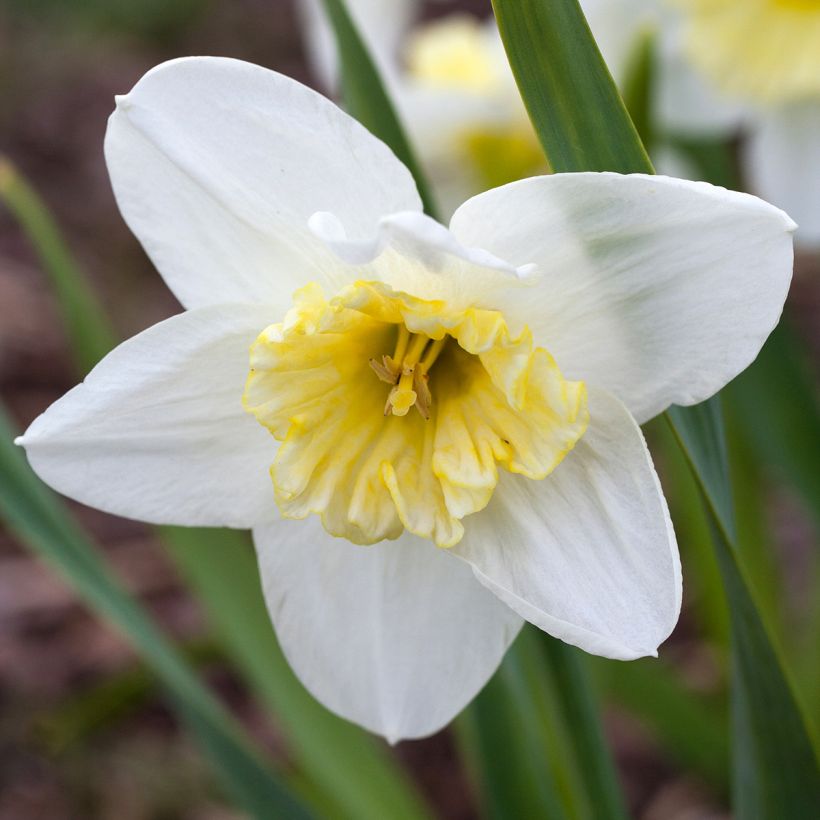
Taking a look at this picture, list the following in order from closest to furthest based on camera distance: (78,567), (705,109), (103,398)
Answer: (103,398)
(78,567)
(705,109)

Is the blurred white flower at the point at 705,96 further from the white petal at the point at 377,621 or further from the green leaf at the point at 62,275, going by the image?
the white petal at the point at 377,621

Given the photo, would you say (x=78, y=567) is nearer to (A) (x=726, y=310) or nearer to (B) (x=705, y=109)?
(A) (x=726, y=310)

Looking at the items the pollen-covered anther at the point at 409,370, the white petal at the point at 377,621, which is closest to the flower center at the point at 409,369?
the pollen-covered anther at the point at 409,370

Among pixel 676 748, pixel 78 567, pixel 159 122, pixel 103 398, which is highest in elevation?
pixel 159 122

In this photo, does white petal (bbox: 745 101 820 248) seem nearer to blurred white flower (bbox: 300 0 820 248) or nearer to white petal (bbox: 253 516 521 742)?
blurred white flower (bbox: 300 0 820 248)

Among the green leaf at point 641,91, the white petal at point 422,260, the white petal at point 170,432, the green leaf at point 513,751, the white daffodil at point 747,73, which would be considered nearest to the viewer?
the white petal at point 422,260

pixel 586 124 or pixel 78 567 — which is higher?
pixel 586 124

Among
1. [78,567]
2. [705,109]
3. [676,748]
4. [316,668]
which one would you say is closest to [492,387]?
[316,668]

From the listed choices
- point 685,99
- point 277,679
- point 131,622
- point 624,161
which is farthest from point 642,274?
point 685,99

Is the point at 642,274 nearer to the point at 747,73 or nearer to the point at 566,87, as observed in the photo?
the point at 566,87
